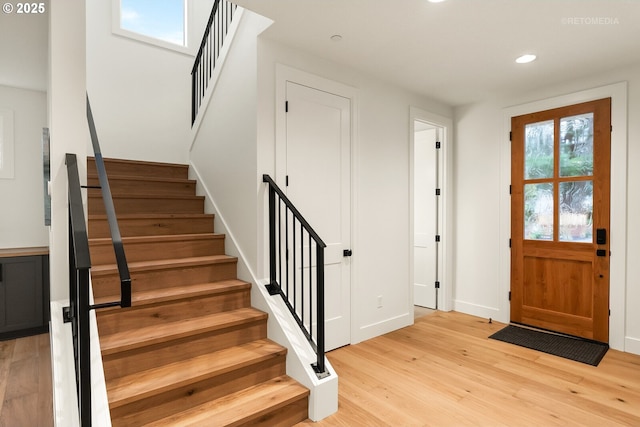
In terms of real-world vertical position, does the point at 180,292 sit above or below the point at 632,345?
above

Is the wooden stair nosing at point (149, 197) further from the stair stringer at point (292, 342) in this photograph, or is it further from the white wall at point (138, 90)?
the white wall at point (138, 90)

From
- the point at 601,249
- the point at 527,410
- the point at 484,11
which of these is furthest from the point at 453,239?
the point at 484,11

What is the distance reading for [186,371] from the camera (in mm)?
2061

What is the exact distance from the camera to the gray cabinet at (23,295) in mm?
3492

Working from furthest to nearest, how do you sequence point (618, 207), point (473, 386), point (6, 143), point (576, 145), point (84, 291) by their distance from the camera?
point (6, 143) → point (576, 145) → point (618, 207) → point (473, 386) → point (84, 291)

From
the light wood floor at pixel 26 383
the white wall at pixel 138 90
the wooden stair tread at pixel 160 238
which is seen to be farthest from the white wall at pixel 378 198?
the light wood floor at pixel 26 383

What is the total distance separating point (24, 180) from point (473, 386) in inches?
195

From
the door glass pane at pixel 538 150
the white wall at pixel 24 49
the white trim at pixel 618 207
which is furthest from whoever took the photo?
the door glass pane at pixel 538 150

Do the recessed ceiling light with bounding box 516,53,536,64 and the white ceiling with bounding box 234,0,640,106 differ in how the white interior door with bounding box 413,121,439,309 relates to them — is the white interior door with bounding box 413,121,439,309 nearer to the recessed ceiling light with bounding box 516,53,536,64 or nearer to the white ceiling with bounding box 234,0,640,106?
the white ceiling with bounding box 234,0,640,106

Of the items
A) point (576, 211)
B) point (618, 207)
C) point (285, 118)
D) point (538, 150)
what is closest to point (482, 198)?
point (538, 150)

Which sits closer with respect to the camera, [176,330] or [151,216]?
[176,330]

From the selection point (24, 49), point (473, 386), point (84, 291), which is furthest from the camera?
point (24, 49)

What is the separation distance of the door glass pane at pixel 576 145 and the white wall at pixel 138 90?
392cm

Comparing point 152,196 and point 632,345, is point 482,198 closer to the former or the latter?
point 632,345
